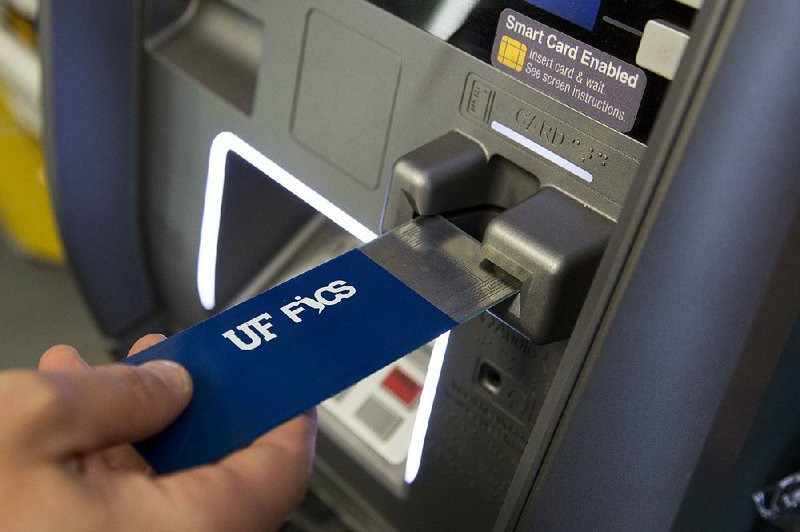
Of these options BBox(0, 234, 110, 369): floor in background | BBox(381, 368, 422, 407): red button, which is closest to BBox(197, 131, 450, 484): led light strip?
BBox(381, 368, 422, 407): red button

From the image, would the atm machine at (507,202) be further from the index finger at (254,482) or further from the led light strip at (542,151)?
the index finger at (254,482)

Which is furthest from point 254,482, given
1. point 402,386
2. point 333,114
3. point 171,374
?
point 402,386

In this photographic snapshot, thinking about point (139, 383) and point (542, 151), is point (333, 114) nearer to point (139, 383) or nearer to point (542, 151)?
point (542, 151)

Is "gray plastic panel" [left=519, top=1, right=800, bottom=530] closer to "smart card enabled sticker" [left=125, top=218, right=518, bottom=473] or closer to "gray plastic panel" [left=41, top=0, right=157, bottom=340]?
"smart card enabled sticker" [left=125, top=218, right=518, bottom=473]

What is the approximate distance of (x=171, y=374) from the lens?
0.66 m

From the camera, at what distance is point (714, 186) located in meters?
0.62

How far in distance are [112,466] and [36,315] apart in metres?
1.85

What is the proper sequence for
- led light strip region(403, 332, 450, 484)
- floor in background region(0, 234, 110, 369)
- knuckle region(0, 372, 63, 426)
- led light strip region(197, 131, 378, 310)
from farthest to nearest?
floor in background region(0, 234, 110, 369) → led light strip region(197, 131, 378, 310) → led light strip region(403, 332, 450, 484) → knuckle region(0, 372, 63, 426)

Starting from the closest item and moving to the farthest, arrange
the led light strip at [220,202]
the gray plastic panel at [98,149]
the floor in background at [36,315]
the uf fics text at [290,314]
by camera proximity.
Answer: the uf fics text at [290,314] < the led light strip at [220,202] < the gray plastic panel at [98,149] < the floor in background at [36,315]

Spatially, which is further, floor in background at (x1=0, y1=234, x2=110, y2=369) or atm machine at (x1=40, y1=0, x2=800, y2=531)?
floor in background at (x1=0, y1=234, x2=110, y2=369)

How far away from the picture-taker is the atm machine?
0.63 metres

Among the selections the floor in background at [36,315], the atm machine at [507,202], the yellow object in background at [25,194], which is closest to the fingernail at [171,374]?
the atm machine at [507,202]

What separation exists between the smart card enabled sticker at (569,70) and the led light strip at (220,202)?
31 cm

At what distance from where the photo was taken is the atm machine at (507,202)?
0.63m
